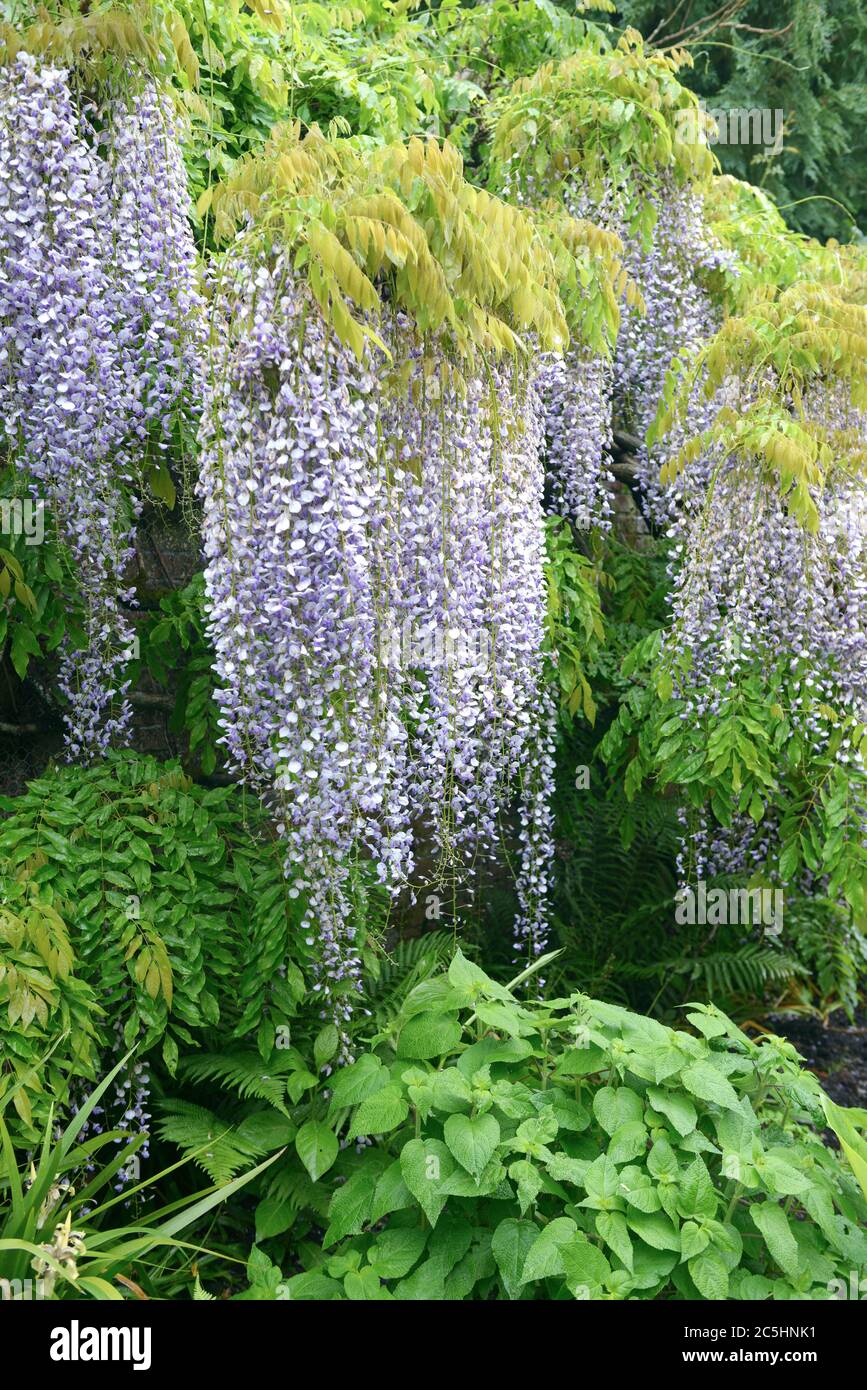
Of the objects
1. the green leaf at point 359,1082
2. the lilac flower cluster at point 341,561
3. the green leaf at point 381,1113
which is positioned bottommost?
the green leaf at point 381,1113

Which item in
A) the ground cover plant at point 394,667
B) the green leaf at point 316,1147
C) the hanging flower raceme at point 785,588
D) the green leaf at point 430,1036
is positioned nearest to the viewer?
the ground cover plant at point 394,667

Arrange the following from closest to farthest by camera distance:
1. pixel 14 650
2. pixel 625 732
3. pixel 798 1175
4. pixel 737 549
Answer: pixel 798 1175 → pixel 14 650 → pixel 737 549 → pixel 625 732

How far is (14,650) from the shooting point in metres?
3.65

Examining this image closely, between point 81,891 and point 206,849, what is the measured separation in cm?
35

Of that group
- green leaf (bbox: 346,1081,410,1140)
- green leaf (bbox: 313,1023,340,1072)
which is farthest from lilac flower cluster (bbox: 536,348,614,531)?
green leaf (bbox: 346,1081,410,1140)

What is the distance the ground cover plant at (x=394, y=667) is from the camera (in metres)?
2.65

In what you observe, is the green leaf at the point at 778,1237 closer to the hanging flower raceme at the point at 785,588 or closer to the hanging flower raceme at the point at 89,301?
the hanging flower raceme at the point at 785,588

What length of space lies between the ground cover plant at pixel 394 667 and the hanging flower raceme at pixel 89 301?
0.01 meters

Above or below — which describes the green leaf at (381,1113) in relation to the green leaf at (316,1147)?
above

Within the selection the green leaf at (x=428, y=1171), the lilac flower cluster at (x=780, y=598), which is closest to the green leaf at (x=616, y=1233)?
the green leaf at (x=428, y=1171)

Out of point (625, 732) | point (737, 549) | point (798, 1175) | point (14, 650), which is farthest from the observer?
point (625, 732)

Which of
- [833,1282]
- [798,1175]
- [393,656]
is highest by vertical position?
[393,656]

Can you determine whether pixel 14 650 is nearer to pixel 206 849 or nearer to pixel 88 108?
pixel 206 849

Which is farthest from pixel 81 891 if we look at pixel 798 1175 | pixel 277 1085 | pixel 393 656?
pixel 798 1175
